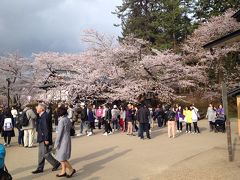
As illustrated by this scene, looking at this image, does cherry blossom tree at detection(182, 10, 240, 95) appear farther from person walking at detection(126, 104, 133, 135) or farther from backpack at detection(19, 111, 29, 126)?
backpack at detection(19, 111, 29, 126)

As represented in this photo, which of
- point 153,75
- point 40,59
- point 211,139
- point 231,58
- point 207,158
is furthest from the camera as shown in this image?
point 40,59

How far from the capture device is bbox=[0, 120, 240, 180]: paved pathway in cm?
903

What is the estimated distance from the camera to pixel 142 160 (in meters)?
11.1

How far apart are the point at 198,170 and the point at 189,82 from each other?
25.0m

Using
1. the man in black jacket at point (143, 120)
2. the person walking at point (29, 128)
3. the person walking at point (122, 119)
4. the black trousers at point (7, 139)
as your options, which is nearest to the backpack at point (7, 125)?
the black trousers at point (7, 139)

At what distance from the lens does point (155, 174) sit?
29.9 ft

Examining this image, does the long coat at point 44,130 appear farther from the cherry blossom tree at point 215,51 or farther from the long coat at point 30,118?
the cherry blossom tree at point 215,51

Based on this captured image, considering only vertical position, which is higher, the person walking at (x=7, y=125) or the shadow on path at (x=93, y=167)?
the person walking at (x=7, y=125)

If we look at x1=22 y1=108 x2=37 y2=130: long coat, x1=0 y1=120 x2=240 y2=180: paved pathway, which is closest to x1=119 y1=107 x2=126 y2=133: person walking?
x1=0 y1=120 x2=240 y2=180: paved pathway

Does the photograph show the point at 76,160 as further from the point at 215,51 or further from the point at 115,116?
the point at 215,51

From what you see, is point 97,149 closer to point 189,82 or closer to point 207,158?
point 207,158

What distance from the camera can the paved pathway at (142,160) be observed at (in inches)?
356

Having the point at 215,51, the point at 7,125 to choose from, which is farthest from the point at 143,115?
the point at 215,51

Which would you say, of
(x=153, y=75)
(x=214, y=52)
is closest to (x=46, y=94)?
(x=153, y=75)
